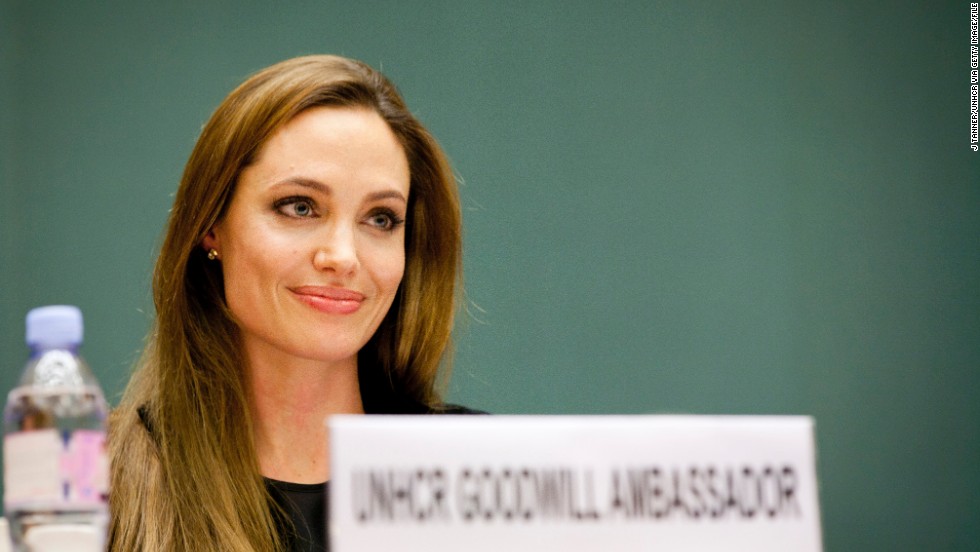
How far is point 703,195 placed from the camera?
2.42 m

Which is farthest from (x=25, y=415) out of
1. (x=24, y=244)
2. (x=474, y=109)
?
(x=474, y=109)

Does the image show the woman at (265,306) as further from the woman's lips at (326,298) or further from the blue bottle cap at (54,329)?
the blue bottle cap at (54,329)

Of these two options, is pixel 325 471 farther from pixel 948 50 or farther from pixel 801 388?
pixel 948 50

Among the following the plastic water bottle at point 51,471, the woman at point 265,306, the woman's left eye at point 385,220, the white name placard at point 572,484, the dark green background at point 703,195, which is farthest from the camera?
the dark green background at point 703,195

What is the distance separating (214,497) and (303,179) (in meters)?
0.42

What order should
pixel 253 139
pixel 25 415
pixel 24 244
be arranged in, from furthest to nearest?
pixel 24 244, pixel 253 139, pixel 25 415

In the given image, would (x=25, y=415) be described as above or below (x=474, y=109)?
below

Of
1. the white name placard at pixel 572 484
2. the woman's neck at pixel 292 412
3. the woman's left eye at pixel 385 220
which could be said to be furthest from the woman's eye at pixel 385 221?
the white name placard at pixel 572 484

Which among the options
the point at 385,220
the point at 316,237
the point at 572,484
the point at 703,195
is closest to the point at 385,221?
the point at 385,220

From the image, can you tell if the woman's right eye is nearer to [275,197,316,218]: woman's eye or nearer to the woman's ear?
[275,197,316,218]: woman's eye

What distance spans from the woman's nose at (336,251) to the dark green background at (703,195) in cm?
98

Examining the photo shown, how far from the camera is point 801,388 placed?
7.80ft

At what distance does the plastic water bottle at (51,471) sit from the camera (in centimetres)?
76

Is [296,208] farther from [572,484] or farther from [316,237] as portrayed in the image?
[572,484]
